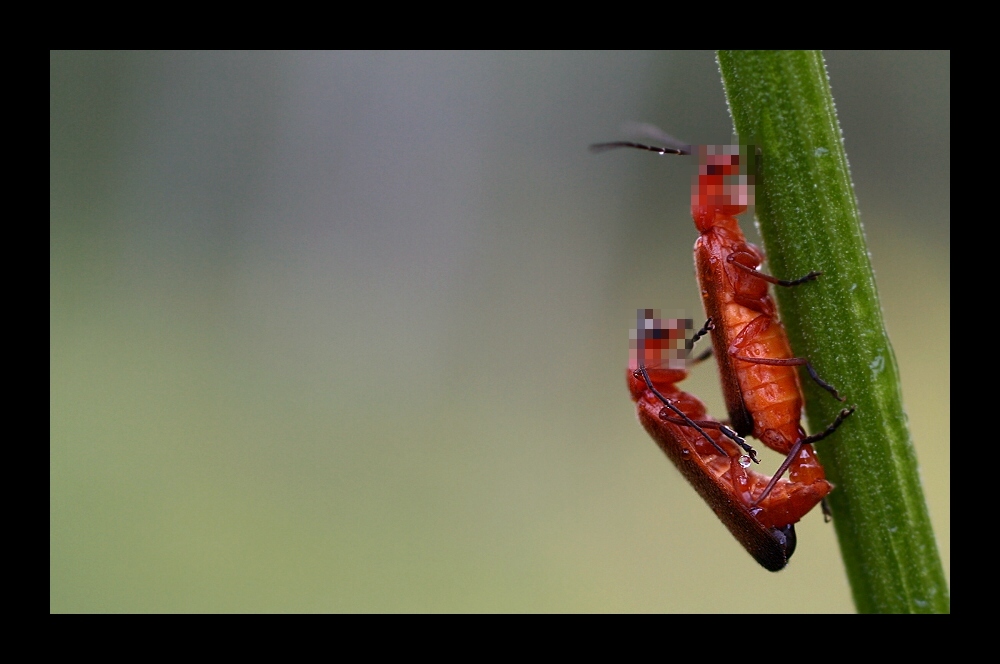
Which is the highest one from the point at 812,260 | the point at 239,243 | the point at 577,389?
the point at 239,243

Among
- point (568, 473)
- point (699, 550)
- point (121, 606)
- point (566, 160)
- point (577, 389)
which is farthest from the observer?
point (566, 160)

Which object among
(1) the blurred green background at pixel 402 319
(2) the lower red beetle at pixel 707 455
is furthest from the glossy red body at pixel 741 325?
(1) the blurred green background at pixel 402 319

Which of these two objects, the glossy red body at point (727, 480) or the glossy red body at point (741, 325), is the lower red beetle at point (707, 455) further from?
the glossy red body at point (741, 325)

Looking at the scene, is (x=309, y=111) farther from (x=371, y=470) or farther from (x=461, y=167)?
(x=371, y=470)

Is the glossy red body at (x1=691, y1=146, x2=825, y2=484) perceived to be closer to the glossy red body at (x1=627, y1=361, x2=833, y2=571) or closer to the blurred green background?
the glossy red body at (x1=627, y1=361, x2=833, y2=571)

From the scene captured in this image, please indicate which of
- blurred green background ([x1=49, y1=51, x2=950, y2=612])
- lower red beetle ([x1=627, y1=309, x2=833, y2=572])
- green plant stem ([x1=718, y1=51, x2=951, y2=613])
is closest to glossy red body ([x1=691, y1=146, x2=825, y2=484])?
lower red beetle ([x1=627, y1=309, x2=833, y2=572])

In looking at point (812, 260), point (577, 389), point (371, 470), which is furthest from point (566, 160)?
point (812, 260)
